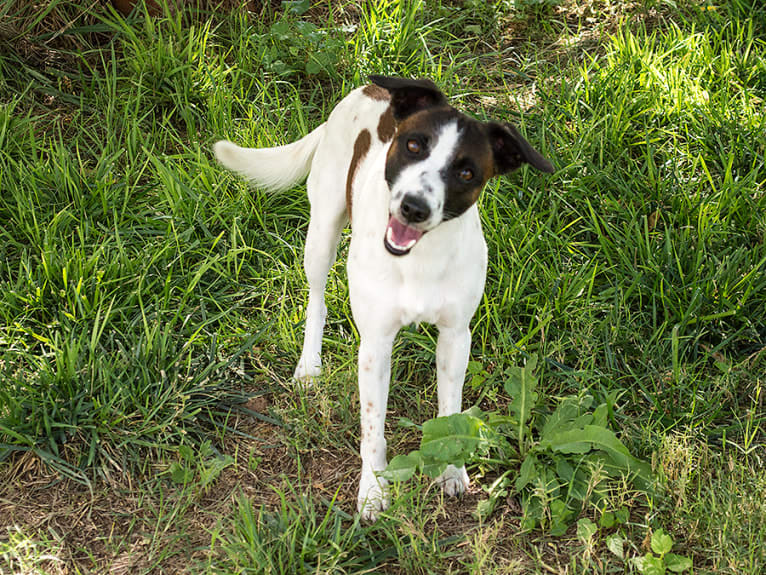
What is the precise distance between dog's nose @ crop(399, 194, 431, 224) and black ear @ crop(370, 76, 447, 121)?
394 mm

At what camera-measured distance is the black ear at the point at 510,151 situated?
250cm

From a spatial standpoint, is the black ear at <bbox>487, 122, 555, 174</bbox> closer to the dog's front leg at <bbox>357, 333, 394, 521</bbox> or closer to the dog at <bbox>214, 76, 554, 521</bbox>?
the dog at <bbox>214, 76, 554, 521</bbox>

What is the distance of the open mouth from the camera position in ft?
8.16

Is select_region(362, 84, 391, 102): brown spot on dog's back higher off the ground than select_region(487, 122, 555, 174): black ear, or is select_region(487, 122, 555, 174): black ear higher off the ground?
select_region(487, 122, 555, 174): black ear

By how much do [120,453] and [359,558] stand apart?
1018 mm

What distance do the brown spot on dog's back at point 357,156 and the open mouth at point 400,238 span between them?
649mm

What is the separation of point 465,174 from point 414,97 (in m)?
0.35

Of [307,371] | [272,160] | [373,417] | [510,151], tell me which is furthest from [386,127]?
[307,371]

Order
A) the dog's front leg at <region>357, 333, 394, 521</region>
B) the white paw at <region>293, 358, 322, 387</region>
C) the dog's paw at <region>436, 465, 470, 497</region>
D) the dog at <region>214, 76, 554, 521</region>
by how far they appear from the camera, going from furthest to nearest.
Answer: the white paw at <region>293, 358, 322, 387</region> → the dog's paw at <region>436, 465, 470, 497</region> → the dog's front leg at <region>357, 333, 394, 521</region> → the dog at <region>214, 76, 554, 521</region>

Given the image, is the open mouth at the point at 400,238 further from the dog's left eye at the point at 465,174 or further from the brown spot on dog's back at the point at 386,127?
the brown spot on dog's back at the point at 386,127

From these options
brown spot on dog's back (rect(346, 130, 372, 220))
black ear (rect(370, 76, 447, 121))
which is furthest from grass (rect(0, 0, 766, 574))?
black ear (rect(370, 76, 447, 121))

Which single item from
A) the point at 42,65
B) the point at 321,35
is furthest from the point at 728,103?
the point at 42,65

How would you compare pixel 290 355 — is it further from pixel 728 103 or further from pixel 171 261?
pixel 728 103

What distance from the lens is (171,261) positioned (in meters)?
3.92
